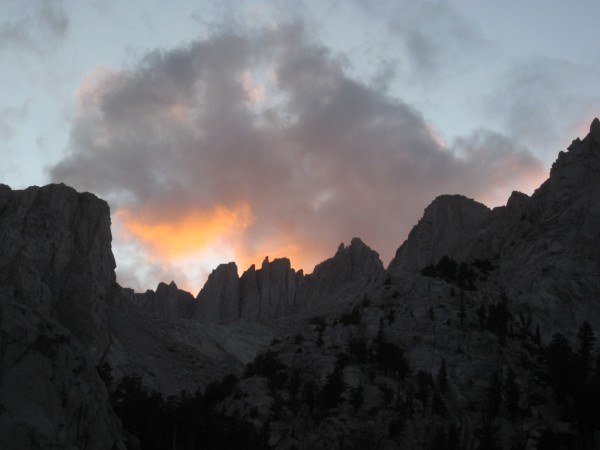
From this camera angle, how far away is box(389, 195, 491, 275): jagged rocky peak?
18038 cm

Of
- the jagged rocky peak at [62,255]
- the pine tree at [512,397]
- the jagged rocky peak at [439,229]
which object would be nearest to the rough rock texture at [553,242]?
the jagged rocky peak at [439,229]

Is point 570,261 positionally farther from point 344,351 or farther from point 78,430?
point 78,430

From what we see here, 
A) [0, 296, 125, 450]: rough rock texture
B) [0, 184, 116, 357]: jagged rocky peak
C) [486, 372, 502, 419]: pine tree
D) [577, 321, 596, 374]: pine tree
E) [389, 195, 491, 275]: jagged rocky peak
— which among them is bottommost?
Answer: [0, 296, 125, 450]: rough rock texture

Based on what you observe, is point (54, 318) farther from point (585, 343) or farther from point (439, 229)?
point (439, 229)

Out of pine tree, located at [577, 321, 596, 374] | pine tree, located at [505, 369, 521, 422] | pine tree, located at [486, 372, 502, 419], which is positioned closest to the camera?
pine tree, located at [505, 369, 521, 422]

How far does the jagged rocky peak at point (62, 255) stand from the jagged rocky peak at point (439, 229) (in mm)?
66906

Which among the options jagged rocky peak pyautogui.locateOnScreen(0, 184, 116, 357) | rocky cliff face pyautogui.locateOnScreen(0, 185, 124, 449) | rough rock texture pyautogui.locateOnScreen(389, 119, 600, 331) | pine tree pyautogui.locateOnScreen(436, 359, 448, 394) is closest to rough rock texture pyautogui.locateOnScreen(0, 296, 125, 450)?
rocky cliff face pyautogui.locateOnScreen(0, 185, 124, 449)

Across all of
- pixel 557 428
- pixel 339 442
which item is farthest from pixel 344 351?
pixel 557 428

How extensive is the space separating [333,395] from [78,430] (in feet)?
195

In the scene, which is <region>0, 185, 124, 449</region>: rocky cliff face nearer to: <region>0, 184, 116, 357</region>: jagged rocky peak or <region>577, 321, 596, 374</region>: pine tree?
<region>0, 184, 116, 357</region>: jagged rocky peak

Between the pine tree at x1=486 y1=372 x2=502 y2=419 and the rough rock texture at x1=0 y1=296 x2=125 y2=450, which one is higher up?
the pine tree at x1=486 y1=372 x2=502 y2=419

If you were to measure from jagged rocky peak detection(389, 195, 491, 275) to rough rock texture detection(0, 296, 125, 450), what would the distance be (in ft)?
434

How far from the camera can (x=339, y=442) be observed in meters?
93.9

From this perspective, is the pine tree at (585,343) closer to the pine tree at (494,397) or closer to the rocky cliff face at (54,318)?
the pine tree at (494,397)
